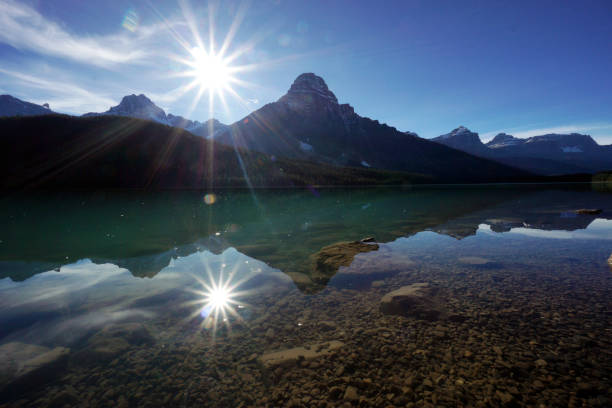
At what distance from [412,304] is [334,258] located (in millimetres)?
4928

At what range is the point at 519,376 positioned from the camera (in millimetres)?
4551

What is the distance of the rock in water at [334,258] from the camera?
10320mm

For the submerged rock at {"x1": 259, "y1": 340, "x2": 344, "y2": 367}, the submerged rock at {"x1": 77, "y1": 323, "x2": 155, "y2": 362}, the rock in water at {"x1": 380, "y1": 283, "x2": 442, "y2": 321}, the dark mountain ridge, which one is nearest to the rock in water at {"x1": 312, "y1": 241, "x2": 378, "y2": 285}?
the rock in water at {"x1": 380, "y1": 283, "x2": 442, "y2": 321}

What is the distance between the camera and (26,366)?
17.8 feet

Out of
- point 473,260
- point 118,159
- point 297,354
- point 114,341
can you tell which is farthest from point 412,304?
point 118,159

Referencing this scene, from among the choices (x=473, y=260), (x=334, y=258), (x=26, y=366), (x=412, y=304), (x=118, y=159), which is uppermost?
(x=118, y=159)

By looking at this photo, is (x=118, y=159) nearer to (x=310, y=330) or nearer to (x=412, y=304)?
(x=310, y=330)

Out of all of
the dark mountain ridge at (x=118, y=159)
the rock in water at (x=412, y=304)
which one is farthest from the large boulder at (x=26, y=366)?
the dark mountain ridge at (x=118, y=159)

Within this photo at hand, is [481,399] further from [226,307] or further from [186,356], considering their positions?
[226,307]

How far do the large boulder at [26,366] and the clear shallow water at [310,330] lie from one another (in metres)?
0.04

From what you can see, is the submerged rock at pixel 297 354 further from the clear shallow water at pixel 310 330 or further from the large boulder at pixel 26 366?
the large boulder at pixel 26 366

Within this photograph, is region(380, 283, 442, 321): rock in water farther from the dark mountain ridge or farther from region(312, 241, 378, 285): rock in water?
the dark mountain ridge

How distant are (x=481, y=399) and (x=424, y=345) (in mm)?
1550

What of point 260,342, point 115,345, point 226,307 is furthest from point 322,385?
point 115,345
